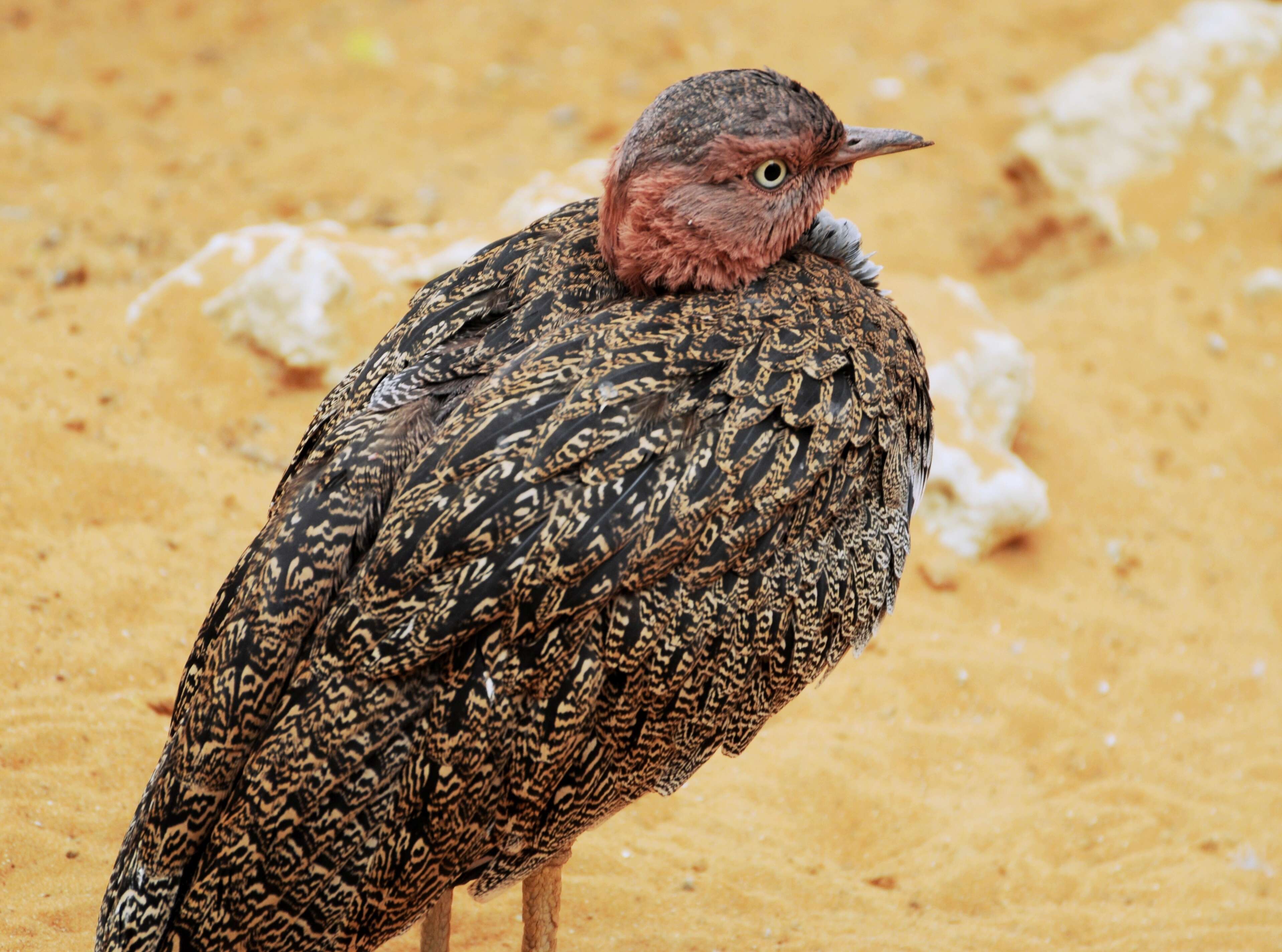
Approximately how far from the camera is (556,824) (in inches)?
114

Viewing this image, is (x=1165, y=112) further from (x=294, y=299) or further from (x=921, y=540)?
(x=294, y=299)

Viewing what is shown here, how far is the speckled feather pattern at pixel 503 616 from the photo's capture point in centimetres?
271

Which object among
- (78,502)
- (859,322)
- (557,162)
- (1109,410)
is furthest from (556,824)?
(557,162)

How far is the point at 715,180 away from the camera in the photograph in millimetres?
3137

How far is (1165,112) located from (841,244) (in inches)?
194

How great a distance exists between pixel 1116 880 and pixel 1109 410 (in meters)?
2.93

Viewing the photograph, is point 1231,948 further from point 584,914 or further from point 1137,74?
point 1137,74

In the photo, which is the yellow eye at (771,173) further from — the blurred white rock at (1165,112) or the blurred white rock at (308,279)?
the blurred white rock at (1165,112)

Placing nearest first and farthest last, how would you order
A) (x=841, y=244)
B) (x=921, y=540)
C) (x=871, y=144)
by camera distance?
(x=871, y=144), (x=841, y=244), (x=921, y=540)

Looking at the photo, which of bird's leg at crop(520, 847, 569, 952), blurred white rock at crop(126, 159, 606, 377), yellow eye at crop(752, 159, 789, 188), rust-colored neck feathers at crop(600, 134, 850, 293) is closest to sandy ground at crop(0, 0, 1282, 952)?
blurred white rock at crop(126, 159, 606, 377)

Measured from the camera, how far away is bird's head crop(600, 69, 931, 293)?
3117 millimetres

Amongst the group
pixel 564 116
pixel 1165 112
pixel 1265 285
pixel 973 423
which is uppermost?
pixel 564 116

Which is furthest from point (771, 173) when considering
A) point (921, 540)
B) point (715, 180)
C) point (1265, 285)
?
point (1265, 285)

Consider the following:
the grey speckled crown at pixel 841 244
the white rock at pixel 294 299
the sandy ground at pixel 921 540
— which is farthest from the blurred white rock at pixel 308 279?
the grey speckled crown at pixel 841 244
